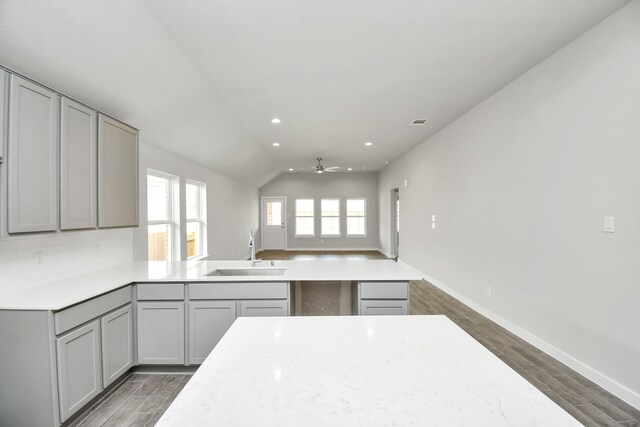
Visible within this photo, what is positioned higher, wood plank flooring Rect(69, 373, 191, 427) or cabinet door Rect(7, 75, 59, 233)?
cabinet door Rect(7, 75, 59, 233)

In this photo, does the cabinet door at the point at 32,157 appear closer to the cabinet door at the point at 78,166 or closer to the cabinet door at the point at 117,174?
the cabinet door at the point at 78,166

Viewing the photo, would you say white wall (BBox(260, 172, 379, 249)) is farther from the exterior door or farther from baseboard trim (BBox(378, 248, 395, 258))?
baseboard trim (BBox(378, 248, 395, 258))

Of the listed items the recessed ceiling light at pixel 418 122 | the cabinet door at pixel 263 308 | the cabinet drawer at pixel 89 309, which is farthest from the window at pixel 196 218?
the recessed ceiling light at pixel 418 122

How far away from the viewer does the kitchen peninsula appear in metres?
1.74

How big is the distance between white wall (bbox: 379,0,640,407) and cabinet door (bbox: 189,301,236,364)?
288cm

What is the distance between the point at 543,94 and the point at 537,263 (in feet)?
5.37

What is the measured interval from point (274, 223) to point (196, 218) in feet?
16.5

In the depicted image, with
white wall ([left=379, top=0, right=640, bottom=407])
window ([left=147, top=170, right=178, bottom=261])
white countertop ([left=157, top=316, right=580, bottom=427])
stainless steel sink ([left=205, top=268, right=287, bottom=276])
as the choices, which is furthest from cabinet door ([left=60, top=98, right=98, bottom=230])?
white wall ([left=379, top=0, right=640, bottom=407])

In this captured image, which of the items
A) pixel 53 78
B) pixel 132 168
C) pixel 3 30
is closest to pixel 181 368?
pixel 132 168

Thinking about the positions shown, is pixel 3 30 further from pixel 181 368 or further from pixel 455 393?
pixel 455 393

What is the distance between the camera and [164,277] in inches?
97.8

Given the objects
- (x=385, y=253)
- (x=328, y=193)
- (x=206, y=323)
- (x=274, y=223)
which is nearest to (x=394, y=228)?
(x=385, y=253)

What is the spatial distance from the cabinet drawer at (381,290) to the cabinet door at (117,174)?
7.11ft

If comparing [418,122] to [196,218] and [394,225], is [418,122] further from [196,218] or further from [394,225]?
[394,225]
